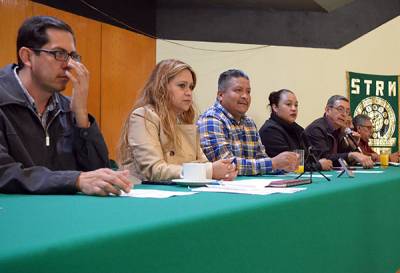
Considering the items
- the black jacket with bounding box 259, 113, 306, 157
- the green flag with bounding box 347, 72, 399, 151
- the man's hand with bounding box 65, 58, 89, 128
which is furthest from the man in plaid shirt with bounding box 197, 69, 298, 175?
the green flag with bounding box 347, 72, 399, 151

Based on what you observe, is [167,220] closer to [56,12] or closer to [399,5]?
[56,12]

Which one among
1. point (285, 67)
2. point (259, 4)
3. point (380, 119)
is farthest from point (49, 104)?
point (380, 119)

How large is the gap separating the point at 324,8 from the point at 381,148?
1.91 meters

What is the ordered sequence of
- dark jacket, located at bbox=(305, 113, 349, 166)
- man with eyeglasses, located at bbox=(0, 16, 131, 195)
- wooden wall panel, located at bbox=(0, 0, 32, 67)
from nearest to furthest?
man with eyeglasses, located at bbox=(0, 16, 131, 195)
wooden wall panel, located at bbox=(0, 0, 32, 67)
dark jacket, located at bbox=(305, 113, 349, 166)

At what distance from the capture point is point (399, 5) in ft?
20.2

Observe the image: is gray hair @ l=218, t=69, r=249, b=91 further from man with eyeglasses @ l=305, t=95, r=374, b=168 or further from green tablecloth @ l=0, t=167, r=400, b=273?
green tablecloth @ l=0, t=167, r=400, b=273

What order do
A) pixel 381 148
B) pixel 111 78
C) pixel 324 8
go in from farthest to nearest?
pixel 381 148, pixel 324 8, pixel 111 78

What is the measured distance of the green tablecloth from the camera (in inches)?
25.6

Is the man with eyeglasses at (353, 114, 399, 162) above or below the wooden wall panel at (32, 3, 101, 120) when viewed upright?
below

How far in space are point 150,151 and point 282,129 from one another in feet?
5.62

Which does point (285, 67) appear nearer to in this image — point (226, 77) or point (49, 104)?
point (226, 77)

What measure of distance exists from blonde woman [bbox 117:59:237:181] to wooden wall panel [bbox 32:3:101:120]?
2.19 meters

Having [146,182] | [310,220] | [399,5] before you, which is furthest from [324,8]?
[310,220]

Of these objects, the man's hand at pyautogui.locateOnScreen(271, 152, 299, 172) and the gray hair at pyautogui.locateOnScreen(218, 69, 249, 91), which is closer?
the man's hand at pyautogui.locateOnScreen(271, 152, 299, 172)
